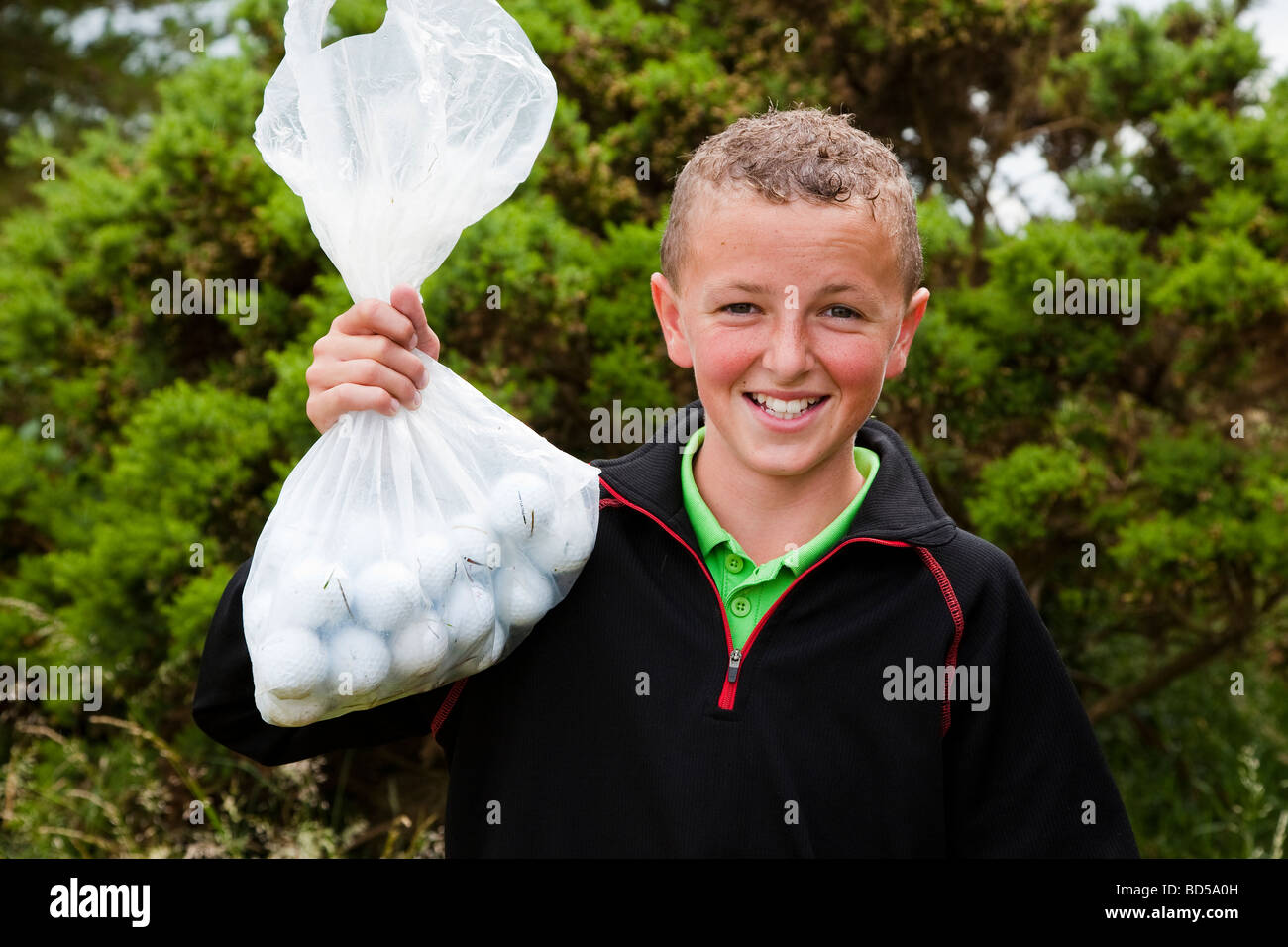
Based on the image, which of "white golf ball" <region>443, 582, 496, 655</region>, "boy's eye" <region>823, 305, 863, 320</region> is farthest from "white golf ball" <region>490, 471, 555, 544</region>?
"boy's eye" <region>823, 305, 863, 320</region>

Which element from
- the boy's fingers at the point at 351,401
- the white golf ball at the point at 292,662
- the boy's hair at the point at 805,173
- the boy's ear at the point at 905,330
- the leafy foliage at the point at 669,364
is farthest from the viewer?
the leafy foliage at the point at 669,364

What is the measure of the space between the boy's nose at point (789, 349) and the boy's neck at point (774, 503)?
241 mm

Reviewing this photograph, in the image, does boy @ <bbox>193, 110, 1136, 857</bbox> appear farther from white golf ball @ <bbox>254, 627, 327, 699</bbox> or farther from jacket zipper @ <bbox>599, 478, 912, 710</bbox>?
white golf ball @ <bbox>254, 627, 327, 699</bbox>

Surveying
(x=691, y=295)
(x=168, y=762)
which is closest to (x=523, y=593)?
(x=691, y=295)

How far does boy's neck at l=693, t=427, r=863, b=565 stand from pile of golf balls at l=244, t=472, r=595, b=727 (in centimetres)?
31

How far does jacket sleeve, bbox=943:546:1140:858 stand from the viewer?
183 cm

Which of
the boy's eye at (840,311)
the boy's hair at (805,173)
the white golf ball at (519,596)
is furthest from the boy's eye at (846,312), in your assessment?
the white golf ball at (519,596)

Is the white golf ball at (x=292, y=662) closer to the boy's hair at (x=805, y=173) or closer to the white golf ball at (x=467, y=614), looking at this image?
the white golf ball at (x=467, y=614)

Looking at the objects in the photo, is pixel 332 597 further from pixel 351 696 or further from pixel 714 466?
pixel 714 466

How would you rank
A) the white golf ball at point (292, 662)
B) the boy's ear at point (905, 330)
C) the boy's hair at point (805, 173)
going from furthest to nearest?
the boy's ear at point (905, 330)
the boy's hair at point (805, 173)
the white golf ball at point (292, 662)

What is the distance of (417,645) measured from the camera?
168 centimetres

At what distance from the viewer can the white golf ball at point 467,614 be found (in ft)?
5.62

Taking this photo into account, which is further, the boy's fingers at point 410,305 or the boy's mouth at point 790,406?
the boy's mouth at point 790,406

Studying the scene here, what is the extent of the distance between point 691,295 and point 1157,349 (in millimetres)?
2962
